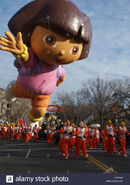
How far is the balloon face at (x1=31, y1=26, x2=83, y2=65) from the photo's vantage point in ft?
22.0

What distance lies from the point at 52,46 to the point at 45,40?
282 mm

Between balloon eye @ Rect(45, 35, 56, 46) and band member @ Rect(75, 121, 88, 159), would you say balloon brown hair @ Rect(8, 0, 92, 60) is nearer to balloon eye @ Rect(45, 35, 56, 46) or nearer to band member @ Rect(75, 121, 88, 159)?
balloon eye @ Rect(45, 35, 56, 46)

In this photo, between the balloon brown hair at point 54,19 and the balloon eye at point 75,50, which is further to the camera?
the balloon eye at point 75,50

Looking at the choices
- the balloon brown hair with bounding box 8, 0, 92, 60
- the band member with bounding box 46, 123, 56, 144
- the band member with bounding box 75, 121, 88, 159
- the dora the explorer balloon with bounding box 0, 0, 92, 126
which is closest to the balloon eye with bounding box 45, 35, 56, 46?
the dora the explorer balloon with bounding box 0, 0, 92, 126

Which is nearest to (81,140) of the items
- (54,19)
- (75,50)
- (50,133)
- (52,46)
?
(75,50)

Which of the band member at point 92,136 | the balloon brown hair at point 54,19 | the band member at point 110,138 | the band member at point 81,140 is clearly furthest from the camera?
the band member at point 92,136

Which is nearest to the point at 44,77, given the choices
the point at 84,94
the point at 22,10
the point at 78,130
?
the point at 22,10

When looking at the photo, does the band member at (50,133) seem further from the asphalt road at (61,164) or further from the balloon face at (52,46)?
the balloon face at (52,46)

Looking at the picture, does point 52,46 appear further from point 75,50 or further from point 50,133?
point 50,133

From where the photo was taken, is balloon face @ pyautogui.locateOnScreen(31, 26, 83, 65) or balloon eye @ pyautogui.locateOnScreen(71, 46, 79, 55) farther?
balloon eye @ pyautogui.locateOnScreen(71, 46, 79, 55)

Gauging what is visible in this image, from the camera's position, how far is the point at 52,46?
22.0 ft

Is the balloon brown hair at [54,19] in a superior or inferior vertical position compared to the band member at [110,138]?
superior

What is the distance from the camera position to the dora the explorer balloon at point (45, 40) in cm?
646

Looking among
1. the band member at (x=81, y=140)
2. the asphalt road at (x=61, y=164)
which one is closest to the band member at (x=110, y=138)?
the asphalt road at (x=61, y=164)
